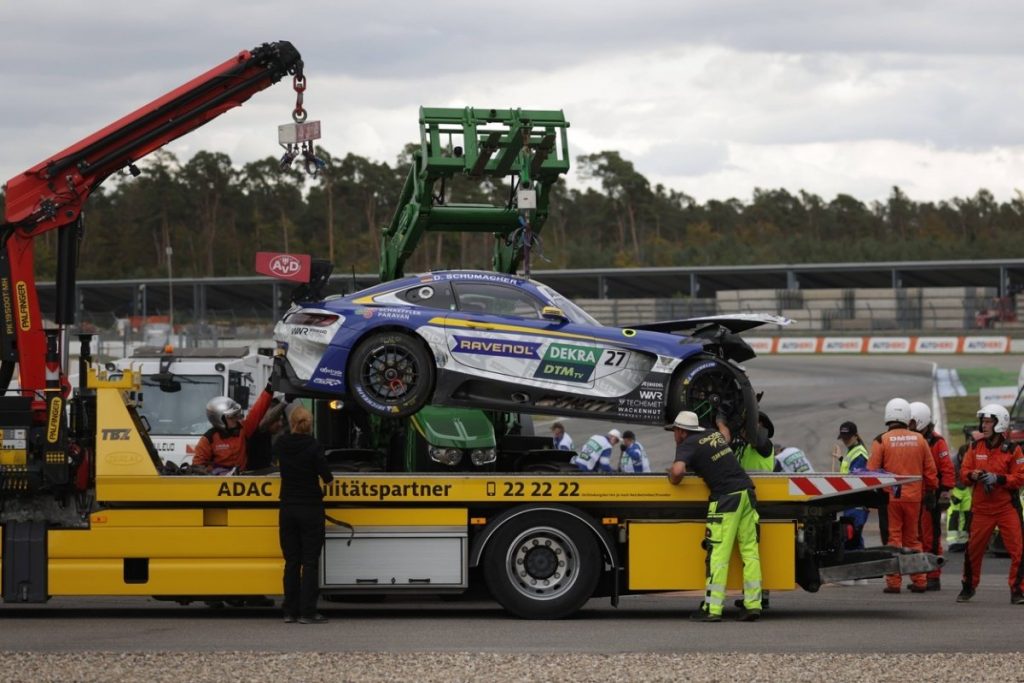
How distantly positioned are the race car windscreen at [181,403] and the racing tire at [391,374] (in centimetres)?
742

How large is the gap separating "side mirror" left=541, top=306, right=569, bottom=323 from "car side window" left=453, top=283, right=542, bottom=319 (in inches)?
1.9

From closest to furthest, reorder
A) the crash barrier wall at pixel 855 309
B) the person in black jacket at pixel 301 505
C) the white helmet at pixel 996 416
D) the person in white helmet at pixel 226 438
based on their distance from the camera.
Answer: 1. the person in black jacket at pixel 301 505
2. the person in white helmet at pixel 226 438
3. the white helmet at pixel 996 416
4. the crash barrier wall at pixel 855 309

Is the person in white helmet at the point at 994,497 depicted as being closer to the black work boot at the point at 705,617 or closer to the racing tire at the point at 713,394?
the racing tire at the point at 713,394

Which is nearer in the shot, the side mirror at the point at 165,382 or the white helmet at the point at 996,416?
the white helmet at the point at 996,416

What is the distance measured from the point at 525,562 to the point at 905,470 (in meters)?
3.94

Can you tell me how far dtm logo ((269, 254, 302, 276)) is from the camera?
38.7 ft

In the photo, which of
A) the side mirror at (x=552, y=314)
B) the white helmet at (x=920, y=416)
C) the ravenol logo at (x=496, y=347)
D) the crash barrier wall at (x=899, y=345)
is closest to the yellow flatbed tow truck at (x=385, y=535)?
the ravenol logo at (x=496, y=347)

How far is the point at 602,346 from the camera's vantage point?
1188 centimetres

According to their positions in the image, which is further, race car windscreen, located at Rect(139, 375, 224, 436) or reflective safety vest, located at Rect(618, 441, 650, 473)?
race car windscreen, located at Rect(139, 375, 224, 436)

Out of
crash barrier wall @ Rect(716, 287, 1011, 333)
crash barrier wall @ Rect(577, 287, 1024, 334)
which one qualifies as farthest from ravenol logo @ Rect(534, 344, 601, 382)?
crash barrier wall @ Rect(716, 287, 1011, 333)

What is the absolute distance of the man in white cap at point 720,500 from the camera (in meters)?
11.5

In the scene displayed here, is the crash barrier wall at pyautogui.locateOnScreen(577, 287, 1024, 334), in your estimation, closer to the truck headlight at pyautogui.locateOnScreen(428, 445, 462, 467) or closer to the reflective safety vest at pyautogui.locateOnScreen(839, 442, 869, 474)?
the reflective safety vest at pyautogui.locateOnScreen(839, 442, 869, 474)

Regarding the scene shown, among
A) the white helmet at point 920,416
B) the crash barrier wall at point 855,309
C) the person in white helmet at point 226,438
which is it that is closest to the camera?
the person in white helmet at point 226,438

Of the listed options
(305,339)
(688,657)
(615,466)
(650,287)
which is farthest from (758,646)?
(650,287)
